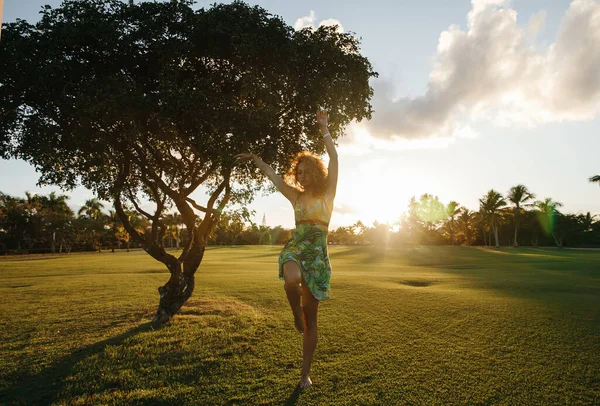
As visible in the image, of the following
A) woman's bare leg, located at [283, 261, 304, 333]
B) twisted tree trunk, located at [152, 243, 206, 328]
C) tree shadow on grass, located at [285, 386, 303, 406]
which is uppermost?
woman's bare leg, located at [283, 261, 304, 333]

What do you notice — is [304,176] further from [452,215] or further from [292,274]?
[452,215]

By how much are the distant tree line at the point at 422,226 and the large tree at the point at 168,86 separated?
151 feet

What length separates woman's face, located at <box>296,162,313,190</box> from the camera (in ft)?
15.7

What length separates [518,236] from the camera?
72.9 meters

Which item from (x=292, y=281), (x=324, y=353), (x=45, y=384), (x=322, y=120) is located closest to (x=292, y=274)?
(x=292, y=281)

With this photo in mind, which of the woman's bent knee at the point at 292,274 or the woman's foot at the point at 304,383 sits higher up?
the woman's bent knee at the point at 292,274

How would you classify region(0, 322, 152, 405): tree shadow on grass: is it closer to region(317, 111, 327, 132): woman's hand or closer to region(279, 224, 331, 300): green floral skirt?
region(279, 224, 331, 300): green floral skirt

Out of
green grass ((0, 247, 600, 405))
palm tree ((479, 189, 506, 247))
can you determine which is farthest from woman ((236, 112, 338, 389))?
palm tree ((479, 189, 506, 247))

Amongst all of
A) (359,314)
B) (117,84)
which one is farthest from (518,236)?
(117,84)

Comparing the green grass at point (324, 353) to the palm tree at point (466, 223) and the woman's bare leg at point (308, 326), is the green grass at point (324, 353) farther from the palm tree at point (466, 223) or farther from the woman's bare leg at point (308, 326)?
the palm tree at point (466, 223)

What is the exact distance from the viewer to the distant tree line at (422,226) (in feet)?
194

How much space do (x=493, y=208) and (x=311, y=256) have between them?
68.0 m

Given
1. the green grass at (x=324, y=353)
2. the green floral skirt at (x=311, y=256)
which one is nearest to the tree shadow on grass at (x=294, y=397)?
the green grass at (x=324, y=353)

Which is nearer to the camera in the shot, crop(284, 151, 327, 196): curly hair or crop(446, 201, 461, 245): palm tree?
crop(284, 151, 327, 196): curly hair
